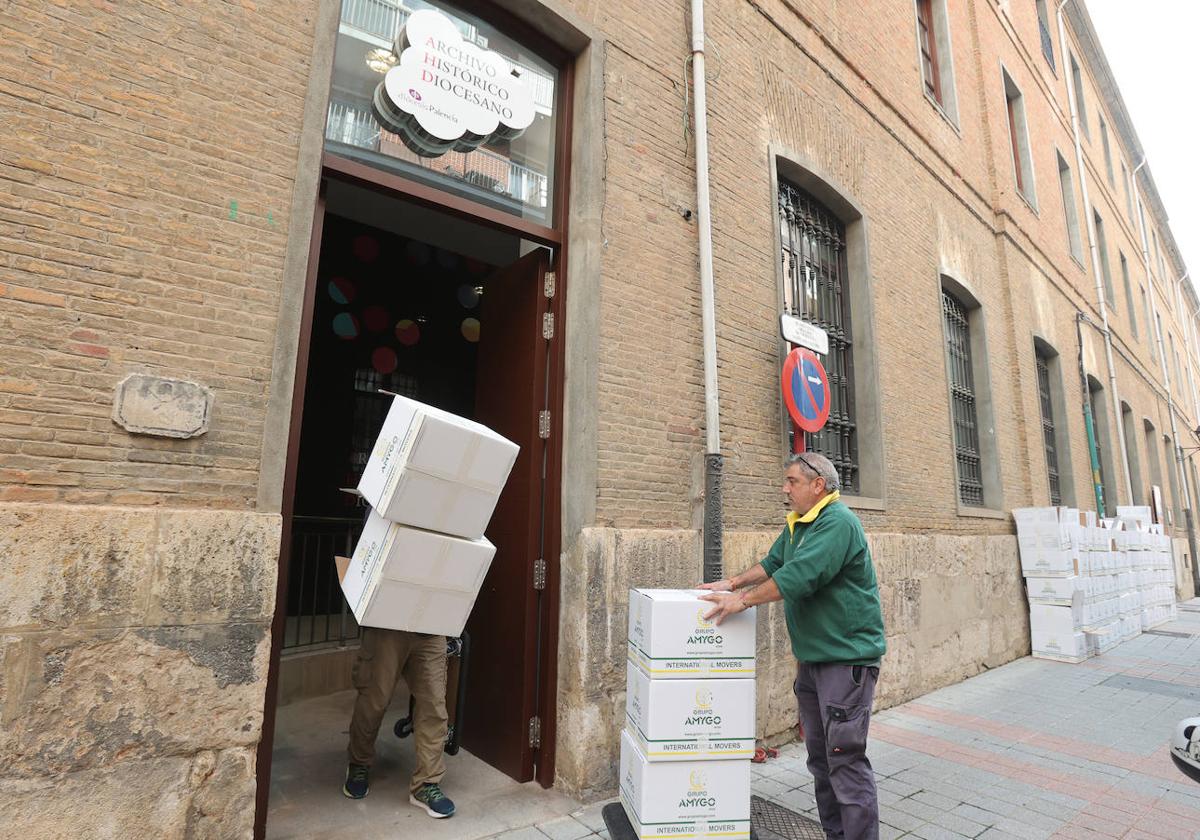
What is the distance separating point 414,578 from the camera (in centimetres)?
318

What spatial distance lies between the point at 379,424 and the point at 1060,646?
9256mm

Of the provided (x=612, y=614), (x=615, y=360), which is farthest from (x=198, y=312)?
(x=612, y=614)

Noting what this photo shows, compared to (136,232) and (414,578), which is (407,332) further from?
(414,578)

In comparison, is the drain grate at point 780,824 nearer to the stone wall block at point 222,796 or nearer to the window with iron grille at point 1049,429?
the stone wall block at point 222,796

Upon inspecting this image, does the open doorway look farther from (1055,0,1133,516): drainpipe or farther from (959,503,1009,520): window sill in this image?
(1055,0,1133,516): drainpipe

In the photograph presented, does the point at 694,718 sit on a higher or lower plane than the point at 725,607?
lower

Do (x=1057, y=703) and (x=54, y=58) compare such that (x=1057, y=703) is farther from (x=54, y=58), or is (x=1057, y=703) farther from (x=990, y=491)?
(x=54, y=58)

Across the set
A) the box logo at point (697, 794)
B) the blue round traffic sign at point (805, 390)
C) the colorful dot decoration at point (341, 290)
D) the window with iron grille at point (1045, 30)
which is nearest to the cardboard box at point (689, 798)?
the box logo at point (697, 794)

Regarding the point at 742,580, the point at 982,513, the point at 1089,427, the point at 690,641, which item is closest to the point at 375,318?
the point at 742,580

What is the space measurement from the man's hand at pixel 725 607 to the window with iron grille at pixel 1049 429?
11047mm

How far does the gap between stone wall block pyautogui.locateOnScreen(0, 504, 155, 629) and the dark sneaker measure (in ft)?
5.45

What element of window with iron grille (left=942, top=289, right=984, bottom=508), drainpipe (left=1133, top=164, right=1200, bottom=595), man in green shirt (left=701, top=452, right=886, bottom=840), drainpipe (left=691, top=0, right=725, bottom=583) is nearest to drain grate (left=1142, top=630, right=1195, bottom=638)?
window with iron grille (left=942, top=289, right=984, bottom=508)

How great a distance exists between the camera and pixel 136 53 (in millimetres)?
3012

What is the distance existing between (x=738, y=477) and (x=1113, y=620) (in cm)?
881
